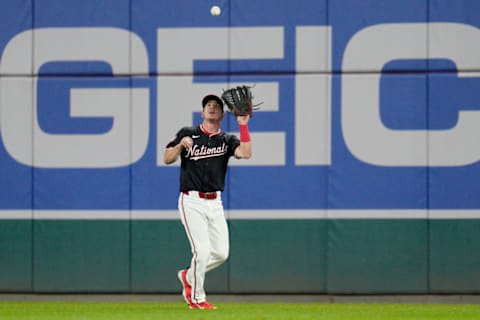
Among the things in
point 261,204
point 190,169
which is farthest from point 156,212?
point 190,169

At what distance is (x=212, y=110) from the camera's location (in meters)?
10.9

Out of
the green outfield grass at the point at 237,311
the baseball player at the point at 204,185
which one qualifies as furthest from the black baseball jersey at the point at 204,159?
the green outfield grass at the point at 237,311

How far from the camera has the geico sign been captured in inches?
537

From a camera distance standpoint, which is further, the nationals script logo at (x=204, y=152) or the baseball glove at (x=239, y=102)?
the nationals script logo at (x=204, y=152)

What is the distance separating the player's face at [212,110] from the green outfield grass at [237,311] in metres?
1.88

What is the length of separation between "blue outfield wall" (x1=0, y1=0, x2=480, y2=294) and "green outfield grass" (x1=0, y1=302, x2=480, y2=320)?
76 cm

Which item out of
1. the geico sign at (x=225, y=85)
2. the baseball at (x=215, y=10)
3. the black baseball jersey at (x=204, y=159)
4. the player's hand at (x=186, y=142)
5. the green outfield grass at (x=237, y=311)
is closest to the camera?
the green outfield grass at (x=237, y=311)


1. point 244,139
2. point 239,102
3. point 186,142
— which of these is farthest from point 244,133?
point 186,142

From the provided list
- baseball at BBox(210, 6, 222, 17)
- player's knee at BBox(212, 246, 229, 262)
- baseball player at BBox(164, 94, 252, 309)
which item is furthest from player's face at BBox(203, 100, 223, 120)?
baseball at BBox(210, 6, 222, 17)

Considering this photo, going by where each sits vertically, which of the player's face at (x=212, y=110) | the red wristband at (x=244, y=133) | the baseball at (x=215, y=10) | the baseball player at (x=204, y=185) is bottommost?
the baseball player at (x=204, y=185)

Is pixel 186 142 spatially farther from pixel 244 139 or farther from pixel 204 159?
pixel 244 139

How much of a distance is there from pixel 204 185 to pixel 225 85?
3.26 meters

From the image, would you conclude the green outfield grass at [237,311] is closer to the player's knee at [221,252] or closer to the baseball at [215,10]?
the player's knee at [221,252]

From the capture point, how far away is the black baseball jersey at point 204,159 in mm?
10789
